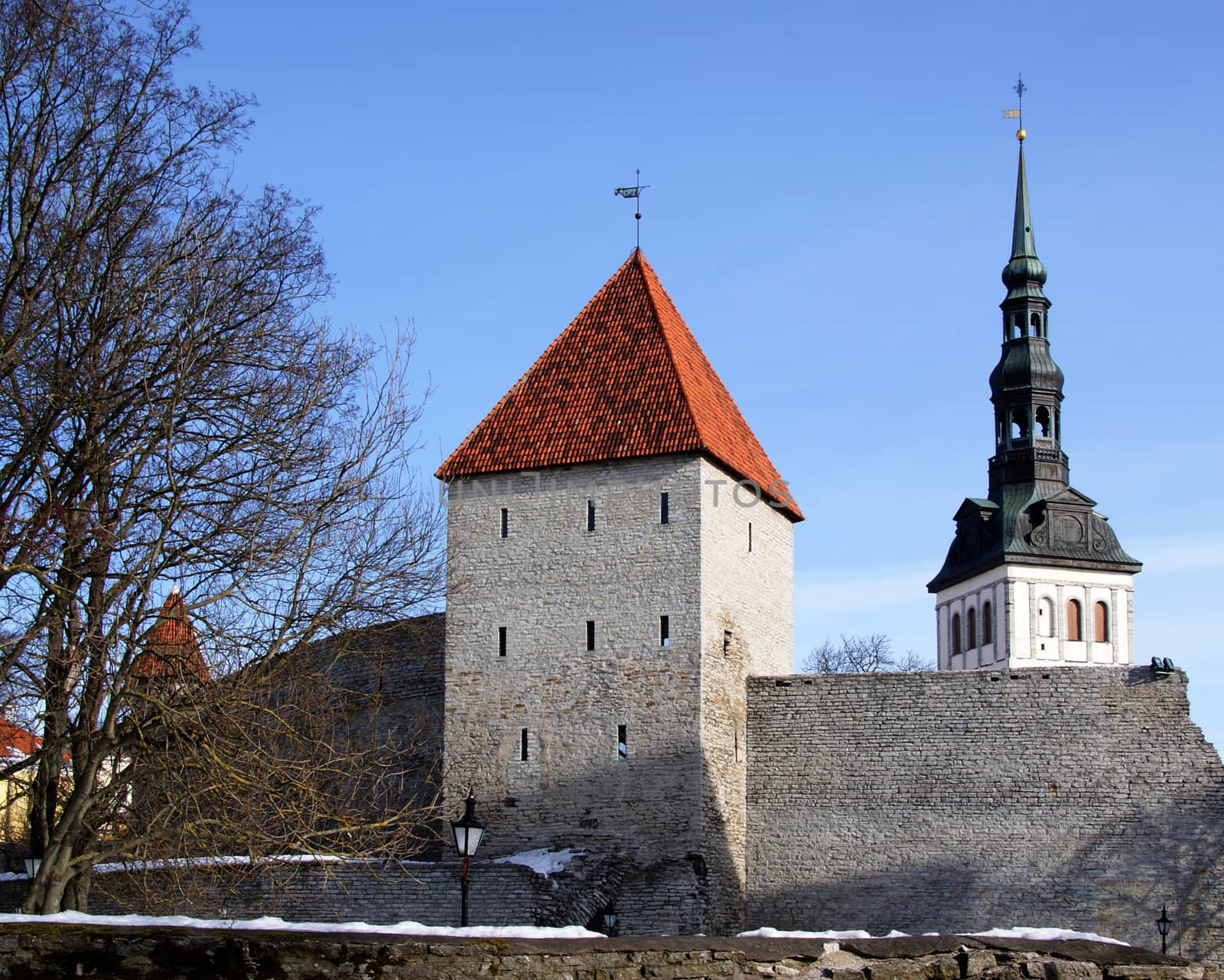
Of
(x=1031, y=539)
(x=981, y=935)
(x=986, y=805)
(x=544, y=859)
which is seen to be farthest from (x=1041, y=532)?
(x=981, y=935)

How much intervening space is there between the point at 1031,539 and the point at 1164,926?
88.3 feet

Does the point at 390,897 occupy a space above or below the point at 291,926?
below

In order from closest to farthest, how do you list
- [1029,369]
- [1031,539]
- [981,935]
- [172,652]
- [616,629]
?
1. [981,935]
2. [172,652]
3. [616,629]
4. [1029,369]
5. [1031,539]

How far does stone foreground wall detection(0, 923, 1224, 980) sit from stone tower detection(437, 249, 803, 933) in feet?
30.9

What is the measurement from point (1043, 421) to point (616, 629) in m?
25.5

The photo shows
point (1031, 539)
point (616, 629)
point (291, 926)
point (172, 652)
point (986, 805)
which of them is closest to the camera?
point (291, 926)

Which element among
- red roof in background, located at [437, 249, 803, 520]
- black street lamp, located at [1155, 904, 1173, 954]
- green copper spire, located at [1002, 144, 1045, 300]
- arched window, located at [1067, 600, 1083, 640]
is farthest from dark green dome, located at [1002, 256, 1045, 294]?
black street lamp, located at [1155, 904, 1173, 954]

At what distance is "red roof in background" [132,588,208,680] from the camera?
33.2 ft

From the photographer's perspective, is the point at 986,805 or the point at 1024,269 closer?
the point at 986,805

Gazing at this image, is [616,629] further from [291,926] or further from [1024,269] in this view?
[1024,269]

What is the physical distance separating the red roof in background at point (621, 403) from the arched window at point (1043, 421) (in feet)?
72.2

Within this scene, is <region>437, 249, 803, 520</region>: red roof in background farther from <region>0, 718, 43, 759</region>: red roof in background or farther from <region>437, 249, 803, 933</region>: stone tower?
<region>0, 718, 43, 759</region>: red roof in background

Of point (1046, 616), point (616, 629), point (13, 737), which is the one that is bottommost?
point (13, 737)

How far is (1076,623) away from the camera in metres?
43.9
